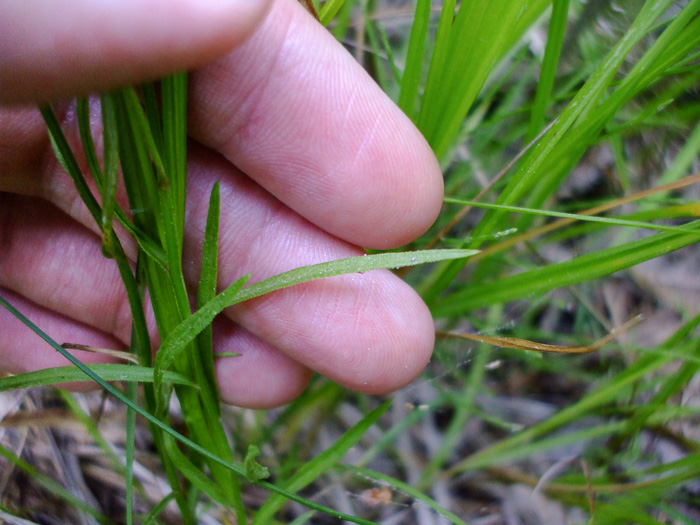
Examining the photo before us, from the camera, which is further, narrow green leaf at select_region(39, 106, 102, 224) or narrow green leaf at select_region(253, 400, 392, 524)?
narrow green leaf at select_region(253, 400, 392, 524)

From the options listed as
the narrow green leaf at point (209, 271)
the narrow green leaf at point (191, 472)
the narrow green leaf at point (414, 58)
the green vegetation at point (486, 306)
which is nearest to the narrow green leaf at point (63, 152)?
the green vegetation at point (486, 306)

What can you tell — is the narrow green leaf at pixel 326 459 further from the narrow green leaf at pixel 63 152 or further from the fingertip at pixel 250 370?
the narrow green leaf at pixel 63 152

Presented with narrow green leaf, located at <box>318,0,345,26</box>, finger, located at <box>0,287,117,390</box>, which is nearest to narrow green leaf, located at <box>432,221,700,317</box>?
narrow green leaf, located at <box>318,0,345,26</box>

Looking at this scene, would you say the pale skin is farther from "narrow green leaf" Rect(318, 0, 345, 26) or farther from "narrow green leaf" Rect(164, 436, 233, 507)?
"narrow green leaf" Rect(164, 436, 233, 507)

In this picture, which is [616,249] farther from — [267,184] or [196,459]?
[196,459]

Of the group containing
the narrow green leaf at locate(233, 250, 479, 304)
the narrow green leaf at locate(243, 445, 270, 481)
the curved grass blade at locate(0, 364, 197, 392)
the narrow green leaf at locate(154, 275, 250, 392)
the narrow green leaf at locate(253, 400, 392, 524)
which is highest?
the narrow green leaf at locate(233, 250, 479, 304)

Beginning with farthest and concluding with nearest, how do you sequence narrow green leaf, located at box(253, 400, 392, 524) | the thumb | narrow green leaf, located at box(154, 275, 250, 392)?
narrow green leaf, located at box(253, 400, 392, 524)
narrow green leaf, located at box(154, 275, 250, 392)
the thumb

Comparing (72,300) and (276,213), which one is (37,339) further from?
(276,213)
